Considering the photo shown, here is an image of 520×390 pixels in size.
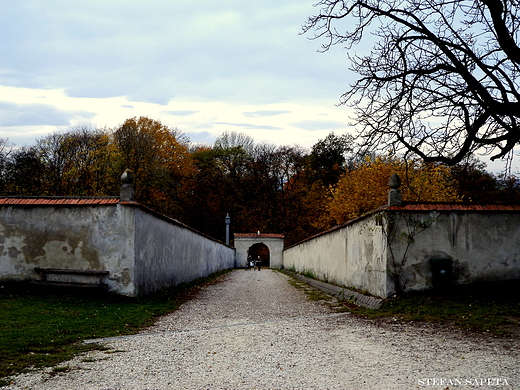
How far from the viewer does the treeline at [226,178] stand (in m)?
31.6

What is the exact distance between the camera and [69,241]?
11461mm

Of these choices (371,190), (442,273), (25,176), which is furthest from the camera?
(25,176)

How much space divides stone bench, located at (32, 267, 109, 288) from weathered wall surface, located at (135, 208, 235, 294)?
895mm

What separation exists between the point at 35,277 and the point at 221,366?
8.01m

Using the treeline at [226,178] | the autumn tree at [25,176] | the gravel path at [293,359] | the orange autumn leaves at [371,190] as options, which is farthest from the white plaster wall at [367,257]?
the autumn tree at [25,176]

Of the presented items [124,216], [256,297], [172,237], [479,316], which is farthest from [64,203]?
[479,316]

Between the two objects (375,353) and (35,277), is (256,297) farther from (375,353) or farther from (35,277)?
(375,353)

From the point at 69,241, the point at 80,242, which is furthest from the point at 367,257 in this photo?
the point at 69,241

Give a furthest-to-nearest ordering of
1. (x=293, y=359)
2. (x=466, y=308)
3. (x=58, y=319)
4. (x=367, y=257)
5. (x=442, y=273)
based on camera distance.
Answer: (x=367, y=257) → (x=442, y=273) → (x=466, y=308) → (x=58, y=319) → (x=293, y=359)

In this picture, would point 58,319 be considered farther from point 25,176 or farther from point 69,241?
point 25,176

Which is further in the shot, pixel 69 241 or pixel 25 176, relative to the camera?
pixel 25 176

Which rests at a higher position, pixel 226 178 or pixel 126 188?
pixel 226 178

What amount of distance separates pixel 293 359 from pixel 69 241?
7.85 metres

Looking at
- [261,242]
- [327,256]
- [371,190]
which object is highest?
[371,190]
